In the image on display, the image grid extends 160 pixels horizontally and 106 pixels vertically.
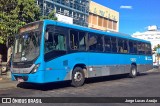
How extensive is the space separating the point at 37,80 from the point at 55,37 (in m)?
2.26

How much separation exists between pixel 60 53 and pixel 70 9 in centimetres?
2734

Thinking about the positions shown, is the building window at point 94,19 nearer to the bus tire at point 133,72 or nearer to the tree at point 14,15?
the bus tire at point 133,72

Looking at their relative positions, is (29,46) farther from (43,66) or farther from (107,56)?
(107,56)

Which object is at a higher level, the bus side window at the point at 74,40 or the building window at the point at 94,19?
the building window at the point at 94,19

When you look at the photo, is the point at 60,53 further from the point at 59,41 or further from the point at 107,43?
the point at 107,43

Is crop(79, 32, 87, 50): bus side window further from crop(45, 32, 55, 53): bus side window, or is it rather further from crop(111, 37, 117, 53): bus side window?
crop(111, 37, 117, 53): bus side window

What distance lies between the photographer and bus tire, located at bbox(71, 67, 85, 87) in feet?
47.2

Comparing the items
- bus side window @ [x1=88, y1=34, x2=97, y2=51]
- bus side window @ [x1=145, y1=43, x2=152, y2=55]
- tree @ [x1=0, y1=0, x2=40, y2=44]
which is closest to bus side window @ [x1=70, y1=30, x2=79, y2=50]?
bus side window @ [x1=88, y1=34, x2=97, y2=51]

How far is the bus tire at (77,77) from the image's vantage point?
47.2 ft

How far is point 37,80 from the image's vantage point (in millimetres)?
12320

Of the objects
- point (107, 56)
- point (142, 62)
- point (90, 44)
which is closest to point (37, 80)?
point (90, 44)

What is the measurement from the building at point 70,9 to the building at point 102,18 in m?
2.44

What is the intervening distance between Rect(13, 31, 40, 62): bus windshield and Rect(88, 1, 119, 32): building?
33184 millimetres

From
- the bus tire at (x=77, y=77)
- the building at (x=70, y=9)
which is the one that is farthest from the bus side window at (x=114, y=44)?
the building at (x=70, y=9)
